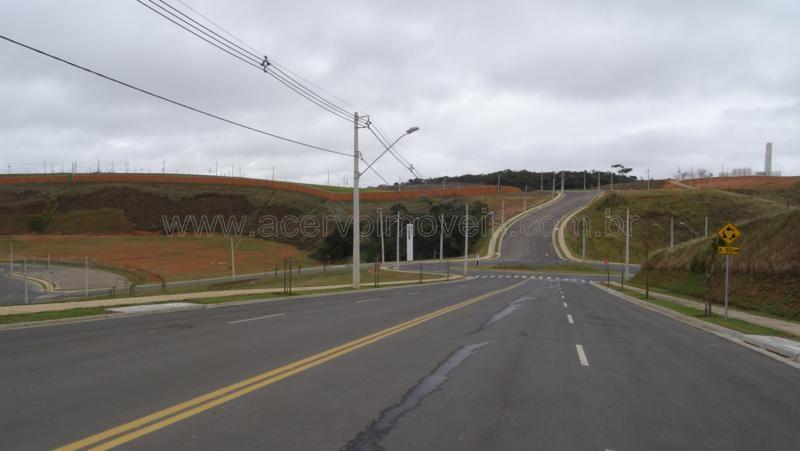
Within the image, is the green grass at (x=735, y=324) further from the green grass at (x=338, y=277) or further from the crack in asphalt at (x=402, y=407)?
the green grass at (x=338, y=277)

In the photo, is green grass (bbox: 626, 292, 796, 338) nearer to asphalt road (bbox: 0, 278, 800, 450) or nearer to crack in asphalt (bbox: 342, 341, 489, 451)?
asphalt road (bbox: 0, 278, 800, 450)

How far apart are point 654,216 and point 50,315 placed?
9590cm

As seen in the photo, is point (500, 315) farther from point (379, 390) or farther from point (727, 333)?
point (379, 390)

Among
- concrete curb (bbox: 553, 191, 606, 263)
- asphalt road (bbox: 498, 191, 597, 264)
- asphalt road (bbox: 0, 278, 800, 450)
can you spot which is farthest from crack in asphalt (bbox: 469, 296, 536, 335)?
concrete curb (bbox: 553, 191, 606, 263)

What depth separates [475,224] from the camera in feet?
313

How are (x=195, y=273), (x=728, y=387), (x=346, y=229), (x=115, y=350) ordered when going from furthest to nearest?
(x=346, y=229), (x=195, y=273), (x=115, y=350), (x=728, y=387)

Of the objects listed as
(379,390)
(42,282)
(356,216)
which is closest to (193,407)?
(379,390)

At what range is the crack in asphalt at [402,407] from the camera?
211 inches

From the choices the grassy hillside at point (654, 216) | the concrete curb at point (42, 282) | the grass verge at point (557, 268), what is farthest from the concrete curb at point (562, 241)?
the concrete curb at point (42, 282)

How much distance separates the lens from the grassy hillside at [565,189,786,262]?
87.4 m

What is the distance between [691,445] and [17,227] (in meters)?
109

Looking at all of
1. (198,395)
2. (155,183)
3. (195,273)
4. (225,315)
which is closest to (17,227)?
(155,183)

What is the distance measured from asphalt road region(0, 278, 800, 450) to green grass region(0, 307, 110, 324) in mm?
1341

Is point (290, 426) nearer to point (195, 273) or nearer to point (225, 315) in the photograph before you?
point (225, 315)
